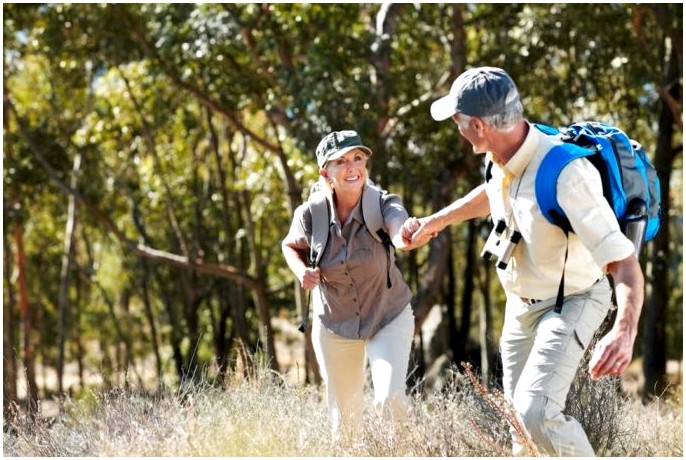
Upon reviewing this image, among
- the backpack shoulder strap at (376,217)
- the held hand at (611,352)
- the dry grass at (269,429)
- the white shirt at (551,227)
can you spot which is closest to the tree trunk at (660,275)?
the dry grass at (269,429)

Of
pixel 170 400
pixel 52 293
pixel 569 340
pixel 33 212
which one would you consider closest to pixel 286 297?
pixel 33 212

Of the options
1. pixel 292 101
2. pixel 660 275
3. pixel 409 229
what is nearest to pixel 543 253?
pixel 409 229

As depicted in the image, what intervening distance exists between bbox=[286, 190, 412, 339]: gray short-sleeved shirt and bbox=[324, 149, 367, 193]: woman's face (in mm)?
116

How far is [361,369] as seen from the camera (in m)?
6.65

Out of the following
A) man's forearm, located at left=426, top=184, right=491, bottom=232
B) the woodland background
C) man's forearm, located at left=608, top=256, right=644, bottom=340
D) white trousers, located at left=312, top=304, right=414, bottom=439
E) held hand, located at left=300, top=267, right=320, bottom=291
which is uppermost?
the woodland background

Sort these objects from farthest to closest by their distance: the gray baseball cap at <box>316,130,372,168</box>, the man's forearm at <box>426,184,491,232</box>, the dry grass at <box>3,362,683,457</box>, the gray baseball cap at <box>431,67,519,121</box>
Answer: the gray baseball cap at <box>316,130,372,168</box>
the dry grass at <box>3,362,683,457</box>
the man's forearm at <box>426,184,491,232</box>
the gray baseball cap at <box>431,67,519,121</box>

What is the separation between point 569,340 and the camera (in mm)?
4848

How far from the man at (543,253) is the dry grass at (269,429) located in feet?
1.59

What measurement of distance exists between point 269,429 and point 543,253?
1.94 m

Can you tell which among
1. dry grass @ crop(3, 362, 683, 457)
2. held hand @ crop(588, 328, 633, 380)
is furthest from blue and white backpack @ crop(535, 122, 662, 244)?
dry grass @ crop(3, 362, 683, 457)

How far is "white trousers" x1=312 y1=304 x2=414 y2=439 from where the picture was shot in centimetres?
622

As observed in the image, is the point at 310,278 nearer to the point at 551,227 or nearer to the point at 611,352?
the point at 551,227

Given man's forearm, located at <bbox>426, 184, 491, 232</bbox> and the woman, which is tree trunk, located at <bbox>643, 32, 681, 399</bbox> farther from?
man's forearm, located at <bbox>426, 184, 491, 232</bbox>

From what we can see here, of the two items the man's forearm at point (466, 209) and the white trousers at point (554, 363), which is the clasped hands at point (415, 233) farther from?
the white trousers at point (554, 363)
